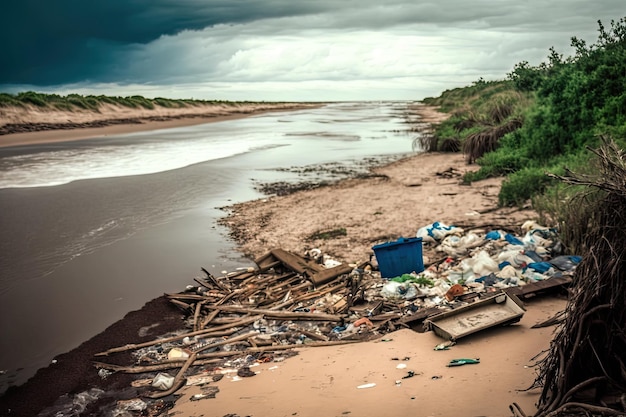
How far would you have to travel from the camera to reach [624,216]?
12.5 ft

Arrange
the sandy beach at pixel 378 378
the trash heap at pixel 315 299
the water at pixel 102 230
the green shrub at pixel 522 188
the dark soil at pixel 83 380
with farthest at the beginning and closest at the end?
the green shrub at pixel 522 188, the water at pixel 102 230, the trash heap at pixel 315 299, the dark soil at pixel 83 380, the sandy beach at pixel 378 378

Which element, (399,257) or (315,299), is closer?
(315,299)

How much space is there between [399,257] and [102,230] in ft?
24.8

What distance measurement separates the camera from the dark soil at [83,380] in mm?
5910

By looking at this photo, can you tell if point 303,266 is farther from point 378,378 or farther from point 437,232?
point 378,378

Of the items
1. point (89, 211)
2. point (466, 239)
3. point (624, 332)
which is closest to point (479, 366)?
point (624, 332)

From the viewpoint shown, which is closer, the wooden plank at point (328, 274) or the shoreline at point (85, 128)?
the wooden plank at point (328, 274)

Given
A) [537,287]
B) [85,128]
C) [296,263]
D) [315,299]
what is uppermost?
[85,128]

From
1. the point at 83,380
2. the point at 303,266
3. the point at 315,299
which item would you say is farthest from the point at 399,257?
the point at 83,380

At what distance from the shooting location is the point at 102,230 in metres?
12.9

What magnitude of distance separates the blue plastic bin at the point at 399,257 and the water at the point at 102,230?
113 inches

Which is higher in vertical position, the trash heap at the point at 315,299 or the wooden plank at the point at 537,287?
the wooden plank at the point at 537,287

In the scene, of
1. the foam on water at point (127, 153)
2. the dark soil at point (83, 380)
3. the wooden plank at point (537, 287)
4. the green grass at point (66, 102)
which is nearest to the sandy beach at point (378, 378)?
the dark soil at point (83, 380)

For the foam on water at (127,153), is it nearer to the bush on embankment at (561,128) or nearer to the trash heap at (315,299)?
the bush on embankment at (561,128)
